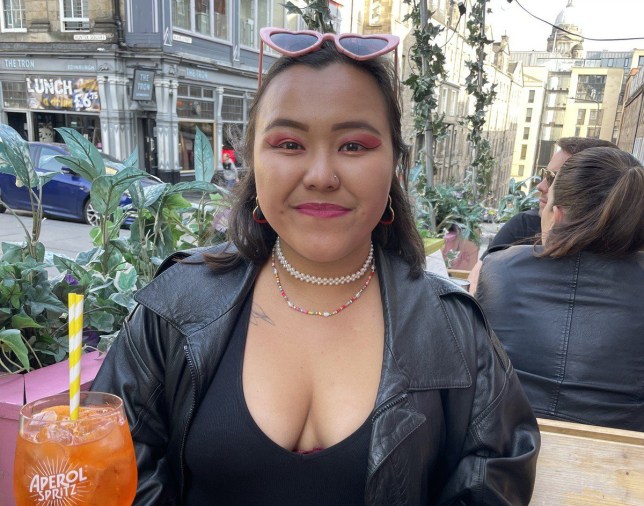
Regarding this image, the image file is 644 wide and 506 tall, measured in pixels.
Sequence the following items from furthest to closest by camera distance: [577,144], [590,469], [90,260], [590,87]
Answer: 1. [590,87]
2. [577,144]
3. [90,260]
4. [590,469]

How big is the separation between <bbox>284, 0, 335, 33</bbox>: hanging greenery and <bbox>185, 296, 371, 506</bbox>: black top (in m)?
2.21

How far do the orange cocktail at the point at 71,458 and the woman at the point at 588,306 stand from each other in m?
1.49

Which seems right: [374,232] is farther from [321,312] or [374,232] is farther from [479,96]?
[479,96]

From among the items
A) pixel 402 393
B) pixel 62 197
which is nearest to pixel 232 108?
pixel 62 197

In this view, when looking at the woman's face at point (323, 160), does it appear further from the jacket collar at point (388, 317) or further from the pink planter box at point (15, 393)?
the pink planter box at point (15, 393)

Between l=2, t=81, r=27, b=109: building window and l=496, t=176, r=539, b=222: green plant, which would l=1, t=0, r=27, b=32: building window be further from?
l=496, t=176, r=539, b=222: green plant

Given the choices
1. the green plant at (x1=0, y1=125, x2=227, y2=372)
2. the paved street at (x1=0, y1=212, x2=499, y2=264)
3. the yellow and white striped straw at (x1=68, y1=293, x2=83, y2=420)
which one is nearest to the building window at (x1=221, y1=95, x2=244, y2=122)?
the paved street at (x1=0, y1=212, x2=499, y2=264)

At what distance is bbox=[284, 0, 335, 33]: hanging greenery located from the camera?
2.71m

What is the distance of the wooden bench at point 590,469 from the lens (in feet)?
4.43

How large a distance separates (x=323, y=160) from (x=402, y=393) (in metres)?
0.52

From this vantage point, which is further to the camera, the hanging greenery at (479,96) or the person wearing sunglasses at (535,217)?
the hanging greenery at (479,96)

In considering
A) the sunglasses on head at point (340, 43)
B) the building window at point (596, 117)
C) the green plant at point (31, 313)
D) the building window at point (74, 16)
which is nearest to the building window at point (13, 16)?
the building window at point (74, 16)

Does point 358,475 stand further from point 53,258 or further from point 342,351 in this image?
point 53,258

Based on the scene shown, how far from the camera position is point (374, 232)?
1.31 meters
